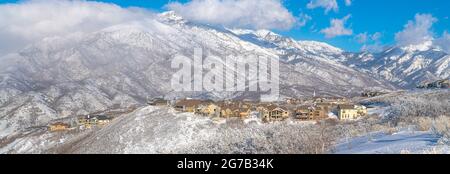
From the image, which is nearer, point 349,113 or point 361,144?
point 361,144

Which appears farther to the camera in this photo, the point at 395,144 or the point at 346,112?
the point at 346,112

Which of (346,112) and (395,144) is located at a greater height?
(395,144)

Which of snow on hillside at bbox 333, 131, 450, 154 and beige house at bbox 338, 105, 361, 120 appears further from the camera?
beige house at bbox 338, 105, 361, 120

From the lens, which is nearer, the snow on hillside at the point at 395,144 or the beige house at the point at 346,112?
the snow on hillside at the point at 395,144

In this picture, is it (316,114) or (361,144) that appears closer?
(361,144)
